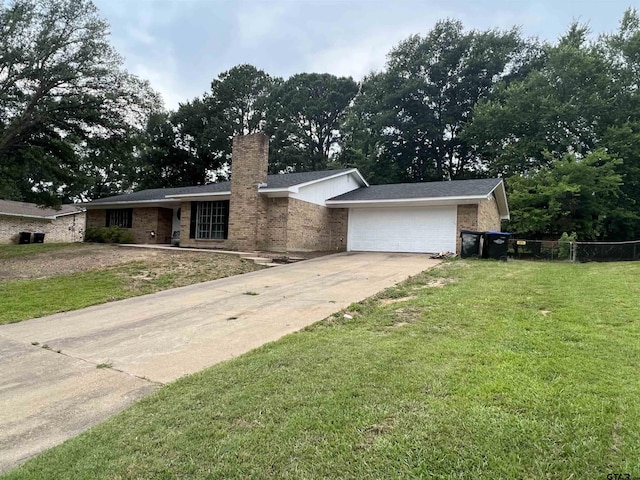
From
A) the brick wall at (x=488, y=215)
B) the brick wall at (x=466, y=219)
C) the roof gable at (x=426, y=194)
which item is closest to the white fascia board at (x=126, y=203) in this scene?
the roof gable at (x=426, y=194)

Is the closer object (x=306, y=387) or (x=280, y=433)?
(x=280, y=433)

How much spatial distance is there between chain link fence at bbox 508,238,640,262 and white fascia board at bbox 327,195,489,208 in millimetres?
2824

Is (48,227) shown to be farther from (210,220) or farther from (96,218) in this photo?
(210,220)

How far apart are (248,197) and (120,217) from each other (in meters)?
11.1

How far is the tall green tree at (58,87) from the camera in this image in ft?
48.7

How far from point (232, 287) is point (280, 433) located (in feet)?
23.2

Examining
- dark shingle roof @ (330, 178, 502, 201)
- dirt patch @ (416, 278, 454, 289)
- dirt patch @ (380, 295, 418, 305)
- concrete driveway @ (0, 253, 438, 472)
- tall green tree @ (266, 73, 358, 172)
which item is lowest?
concrete driveway @ (0, 253, 438, 472)

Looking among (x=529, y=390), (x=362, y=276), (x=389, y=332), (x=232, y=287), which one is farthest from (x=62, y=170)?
(x=529, y=390)

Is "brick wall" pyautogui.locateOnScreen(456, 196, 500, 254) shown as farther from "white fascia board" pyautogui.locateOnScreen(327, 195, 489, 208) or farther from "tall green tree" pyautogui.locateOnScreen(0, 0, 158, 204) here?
"tall green tree" pyautogui.locateOnScreen(0, 0, 158, 204)

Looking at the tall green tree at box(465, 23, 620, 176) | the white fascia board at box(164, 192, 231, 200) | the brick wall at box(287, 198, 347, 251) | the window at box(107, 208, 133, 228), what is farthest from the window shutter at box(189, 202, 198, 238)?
the tall green tree at box(465, 23, 620, 176)

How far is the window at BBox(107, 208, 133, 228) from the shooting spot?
73.4 feet

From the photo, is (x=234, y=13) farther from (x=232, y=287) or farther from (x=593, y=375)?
(x=593, y=375)

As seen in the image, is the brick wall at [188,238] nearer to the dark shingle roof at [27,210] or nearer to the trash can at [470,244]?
the trash can at [470,244]

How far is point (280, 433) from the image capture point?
260cm
